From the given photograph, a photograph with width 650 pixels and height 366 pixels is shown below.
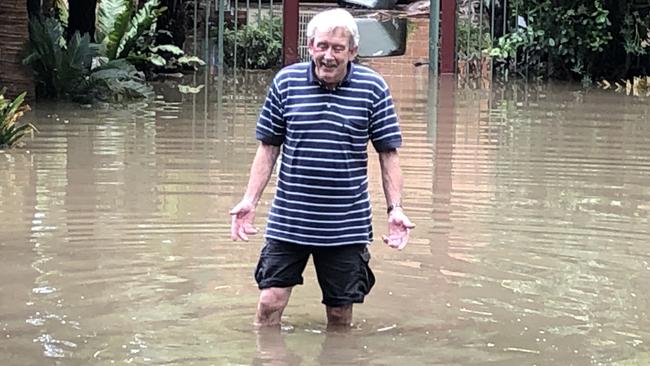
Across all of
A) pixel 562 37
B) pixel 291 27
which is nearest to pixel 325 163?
pixel 562 37

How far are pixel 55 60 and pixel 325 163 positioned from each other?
455 inches

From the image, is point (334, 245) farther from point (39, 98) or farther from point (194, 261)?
point (39, 98)

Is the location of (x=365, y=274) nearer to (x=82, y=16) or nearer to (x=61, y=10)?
(x=82, y=16)

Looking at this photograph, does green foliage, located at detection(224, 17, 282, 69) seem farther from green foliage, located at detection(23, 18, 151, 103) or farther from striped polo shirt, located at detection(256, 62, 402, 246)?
striped polo shirt, located at detection(256, 62, 402, 246)

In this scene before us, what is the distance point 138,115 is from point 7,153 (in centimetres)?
374

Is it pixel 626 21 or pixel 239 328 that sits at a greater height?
pixel 626 21

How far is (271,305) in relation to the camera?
5590mm

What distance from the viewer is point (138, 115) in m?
14.9

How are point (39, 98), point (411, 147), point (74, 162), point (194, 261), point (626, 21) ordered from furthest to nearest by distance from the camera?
point (626, 21) < point (39, 98) < point (411, 147) < point (74, 162) < point (194, 261)

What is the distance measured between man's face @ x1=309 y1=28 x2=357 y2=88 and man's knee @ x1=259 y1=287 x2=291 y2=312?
0.96 metres

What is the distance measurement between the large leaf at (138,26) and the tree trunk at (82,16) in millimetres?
643

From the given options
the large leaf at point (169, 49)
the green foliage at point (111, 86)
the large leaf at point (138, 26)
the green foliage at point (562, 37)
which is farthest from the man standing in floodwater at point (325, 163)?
the large leaf at point (169, 49)

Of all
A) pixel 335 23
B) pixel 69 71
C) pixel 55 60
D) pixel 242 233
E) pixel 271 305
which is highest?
pixel 335 23

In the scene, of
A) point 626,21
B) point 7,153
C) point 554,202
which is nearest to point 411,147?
point 554,202
